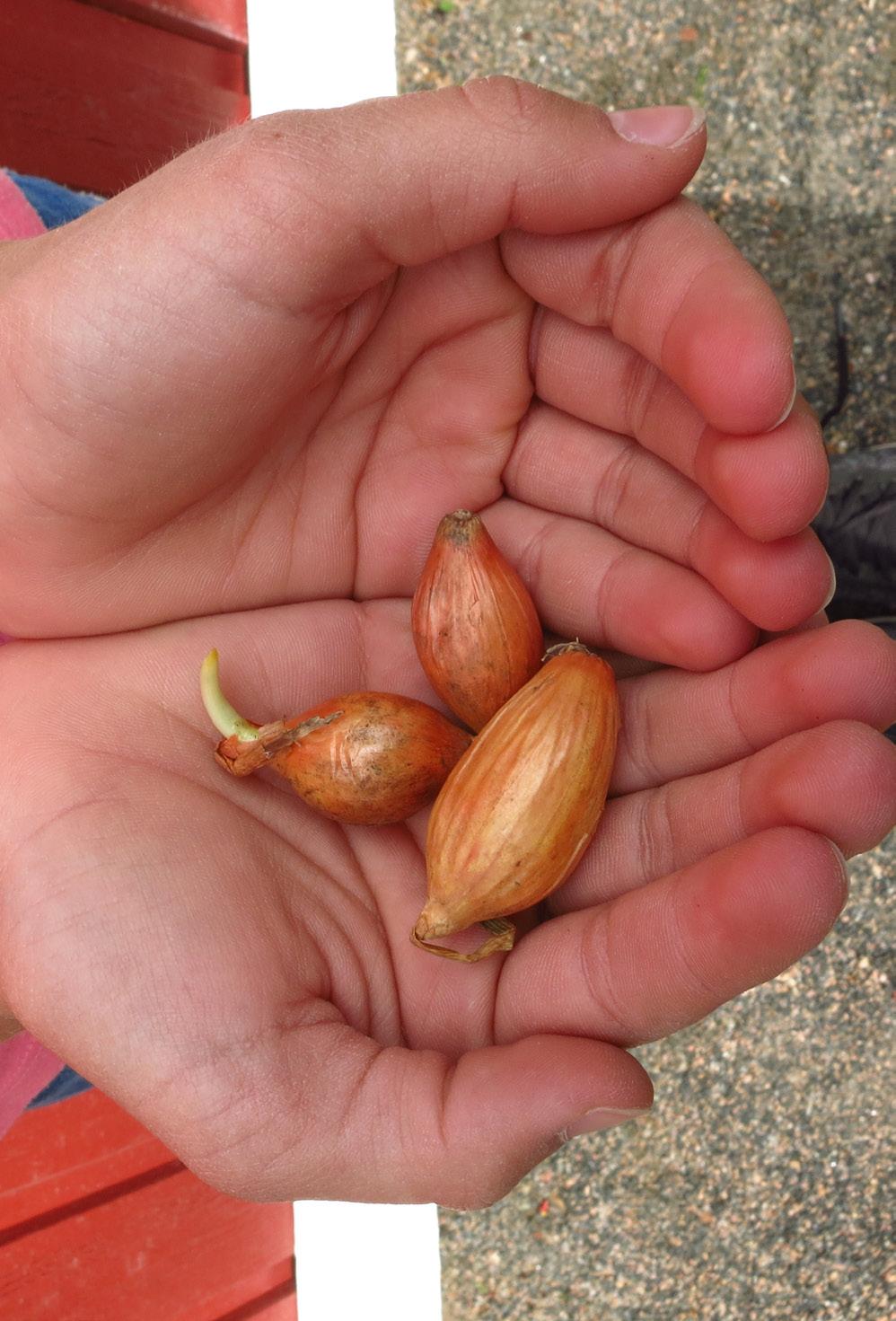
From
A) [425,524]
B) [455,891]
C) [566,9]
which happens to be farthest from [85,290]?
[566,9]

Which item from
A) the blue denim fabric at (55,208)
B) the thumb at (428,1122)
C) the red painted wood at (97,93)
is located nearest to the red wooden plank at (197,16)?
the red painted wood at (97,93)

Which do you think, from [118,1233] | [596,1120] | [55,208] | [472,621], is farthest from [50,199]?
[118,1233]

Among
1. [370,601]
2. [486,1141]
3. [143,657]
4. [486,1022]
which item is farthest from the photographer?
[370,601]

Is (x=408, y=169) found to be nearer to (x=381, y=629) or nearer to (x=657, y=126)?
(x=657, y=126)

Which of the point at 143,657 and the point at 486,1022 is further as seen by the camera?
the point at 143,657

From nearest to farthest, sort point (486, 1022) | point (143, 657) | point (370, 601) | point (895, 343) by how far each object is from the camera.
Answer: point (486, 1022) → point (143, 657) → point (370, 601) → point (895, 343)

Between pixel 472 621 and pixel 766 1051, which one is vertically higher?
pixel 472 621

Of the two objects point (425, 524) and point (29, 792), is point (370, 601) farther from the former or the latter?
point (29, 792)
